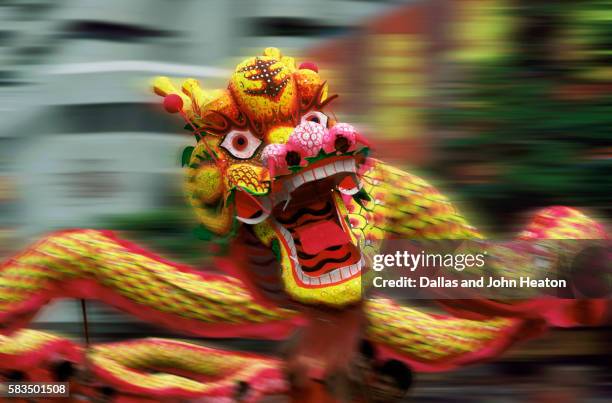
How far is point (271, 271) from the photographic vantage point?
5.97 ft

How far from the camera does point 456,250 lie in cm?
182

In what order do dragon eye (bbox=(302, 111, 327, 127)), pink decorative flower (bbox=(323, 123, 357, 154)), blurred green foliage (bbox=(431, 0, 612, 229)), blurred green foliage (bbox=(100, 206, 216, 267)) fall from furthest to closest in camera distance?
blurred green foliage (bbox=(100, 206, 216, 267)) → blurred green foliage (bbox=(431, 0, 612, 229)) → dragon eye (bbox=(302, 111, 327, 127)) → pink decorative flower (bbox=(323, 123, 357, 154))

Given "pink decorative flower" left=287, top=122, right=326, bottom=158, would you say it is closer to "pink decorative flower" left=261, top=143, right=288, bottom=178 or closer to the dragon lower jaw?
"pink decorative flower" left=261, top=143, right=288, bottom=178

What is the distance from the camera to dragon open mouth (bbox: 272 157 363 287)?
5.66ft

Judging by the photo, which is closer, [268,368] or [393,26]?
[268,368]

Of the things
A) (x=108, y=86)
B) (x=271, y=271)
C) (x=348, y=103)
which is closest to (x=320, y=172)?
(x=271, y=271)

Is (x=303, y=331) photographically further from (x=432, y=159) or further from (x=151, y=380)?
(x=432, y=159)

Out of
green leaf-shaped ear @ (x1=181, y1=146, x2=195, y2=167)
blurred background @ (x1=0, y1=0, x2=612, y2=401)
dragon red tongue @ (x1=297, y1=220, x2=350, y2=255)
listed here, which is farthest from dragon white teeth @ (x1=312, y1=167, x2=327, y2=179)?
blurred background @ (x1=0, y1=0, x2=612, y2=401)

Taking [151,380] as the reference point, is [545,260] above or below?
above

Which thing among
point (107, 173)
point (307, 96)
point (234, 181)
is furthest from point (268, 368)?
point (107, 173)

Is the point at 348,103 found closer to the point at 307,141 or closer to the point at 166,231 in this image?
the point at 166,231

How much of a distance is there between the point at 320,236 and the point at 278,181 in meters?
0.13

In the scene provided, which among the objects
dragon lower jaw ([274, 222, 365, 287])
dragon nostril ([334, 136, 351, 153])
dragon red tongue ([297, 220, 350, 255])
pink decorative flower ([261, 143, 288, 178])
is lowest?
dragon lower jaw ([274, 222, 365, 287])

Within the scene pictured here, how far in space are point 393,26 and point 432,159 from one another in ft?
1.12
